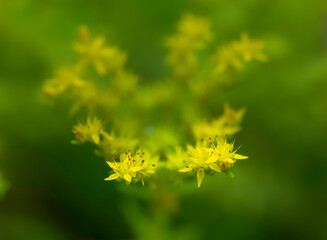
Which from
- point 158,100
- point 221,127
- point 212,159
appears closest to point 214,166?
point 212,159

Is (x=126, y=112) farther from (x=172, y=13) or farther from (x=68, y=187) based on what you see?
(x=172, y=13)

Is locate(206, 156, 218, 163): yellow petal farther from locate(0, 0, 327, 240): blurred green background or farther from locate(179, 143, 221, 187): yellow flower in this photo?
locate(0, 0, 327, 240): blurred green background

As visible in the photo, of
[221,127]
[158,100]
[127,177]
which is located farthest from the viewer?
[158,100]

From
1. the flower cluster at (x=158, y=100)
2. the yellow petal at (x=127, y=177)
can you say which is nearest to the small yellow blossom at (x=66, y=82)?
the flower cluster at (x=158, y=100)

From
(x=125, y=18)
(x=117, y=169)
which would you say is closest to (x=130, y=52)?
(x=125, y=18)

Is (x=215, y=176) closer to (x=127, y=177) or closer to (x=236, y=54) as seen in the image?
(x=236, y=54)

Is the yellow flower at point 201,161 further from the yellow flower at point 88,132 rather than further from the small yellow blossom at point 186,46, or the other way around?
the small yellow blossom at point 186,46
